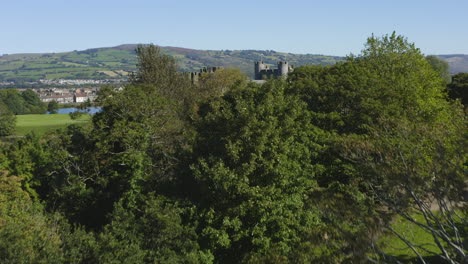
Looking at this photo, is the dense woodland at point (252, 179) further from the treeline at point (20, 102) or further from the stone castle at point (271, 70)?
the treeline at point (20, 102)

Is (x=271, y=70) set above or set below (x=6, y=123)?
above

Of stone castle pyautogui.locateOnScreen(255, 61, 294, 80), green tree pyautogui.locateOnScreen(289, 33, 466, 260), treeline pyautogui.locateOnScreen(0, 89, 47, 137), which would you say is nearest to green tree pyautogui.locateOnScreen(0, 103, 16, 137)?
treeline pyautogui.locateOnScreen(0, 89, 47, 137)

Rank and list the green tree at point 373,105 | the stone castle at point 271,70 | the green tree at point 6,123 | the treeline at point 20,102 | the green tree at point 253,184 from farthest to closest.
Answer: the treeline at point 20,102
the stone castle at point 271,70
the green tree at point 6,123
the green tree at point 373,105
the green tree at point 253,184

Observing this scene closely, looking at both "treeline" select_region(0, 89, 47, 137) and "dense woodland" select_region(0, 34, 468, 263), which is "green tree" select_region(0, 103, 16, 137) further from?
"dense woodland" select_region(0, 34, 468, 263)

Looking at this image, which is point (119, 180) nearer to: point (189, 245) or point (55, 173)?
point (55, 173)

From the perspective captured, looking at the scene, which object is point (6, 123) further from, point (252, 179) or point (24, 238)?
point (252, 179)

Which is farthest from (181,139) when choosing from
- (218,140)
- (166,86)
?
(166,86)

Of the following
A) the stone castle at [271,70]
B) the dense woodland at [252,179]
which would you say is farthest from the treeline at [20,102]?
the dense woodland at [252,179]

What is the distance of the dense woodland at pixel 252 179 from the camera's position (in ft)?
41.2

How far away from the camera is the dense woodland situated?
12555 mm

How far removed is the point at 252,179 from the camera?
1884 cm

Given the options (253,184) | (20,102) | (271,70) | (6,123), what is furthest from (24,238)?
(20,102)

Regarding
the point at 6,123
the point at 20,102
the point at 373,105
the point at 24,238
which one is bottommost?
the point at 20,102

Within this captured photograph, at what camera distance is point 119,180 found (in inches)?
935
